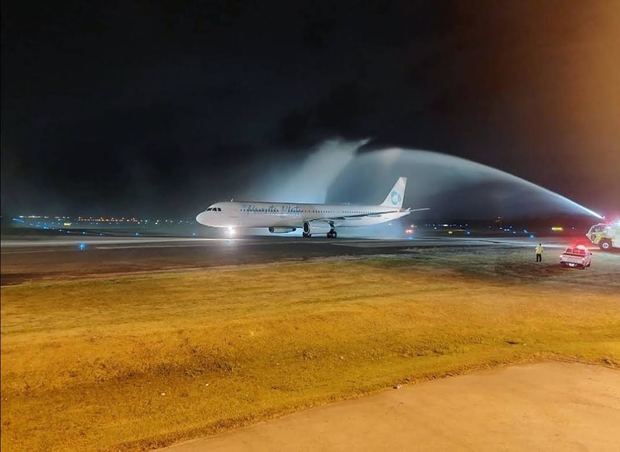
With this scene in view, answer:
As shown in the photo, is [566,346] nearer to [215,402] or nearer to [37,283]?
[215,402]

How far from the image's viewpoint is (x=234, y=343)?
10.6 meters

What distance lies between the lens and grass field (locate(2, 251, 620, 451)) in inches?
273

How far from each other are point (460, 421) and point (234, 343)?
546cm

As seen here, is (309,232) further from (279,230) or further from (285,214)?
(279,230)

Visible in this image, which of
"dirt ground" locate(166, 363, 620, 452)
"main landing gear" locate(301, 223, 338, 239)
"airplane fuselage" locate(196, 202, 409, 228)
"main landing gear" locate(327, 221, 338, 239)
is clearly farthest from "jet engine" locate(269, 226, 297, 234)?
"dirt ground" locate(166, 363, 620, 452)

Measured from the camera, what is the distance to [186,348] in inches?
392

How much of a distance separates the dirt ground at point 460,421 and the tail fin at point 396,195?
68.5 m

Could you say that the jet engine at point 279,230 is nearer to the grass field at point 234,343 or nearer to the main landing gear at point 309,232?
the main landing gear at point 309,232

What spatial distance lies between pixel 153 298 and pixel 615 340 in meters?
13.3

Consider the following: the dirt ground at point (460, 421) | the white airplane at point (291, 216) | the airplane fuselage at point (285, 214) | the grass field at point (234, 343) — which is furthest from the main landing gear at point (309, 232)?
the dirt ground at point (460, 421)

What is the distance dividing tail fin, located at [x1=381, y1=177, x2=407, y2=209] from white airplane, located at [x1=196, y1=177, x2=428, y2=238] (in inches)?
267

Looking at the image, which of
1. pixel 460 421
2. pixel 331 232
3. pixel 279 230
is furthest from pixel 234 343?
pixel 279 230

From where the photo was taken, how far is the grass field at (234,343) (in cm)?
692

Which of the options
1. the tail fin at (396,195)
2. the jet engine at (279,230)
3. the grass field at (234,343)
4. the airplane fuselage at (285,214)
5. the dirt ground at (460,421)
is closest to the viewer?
the dirt ground at (460,421)
